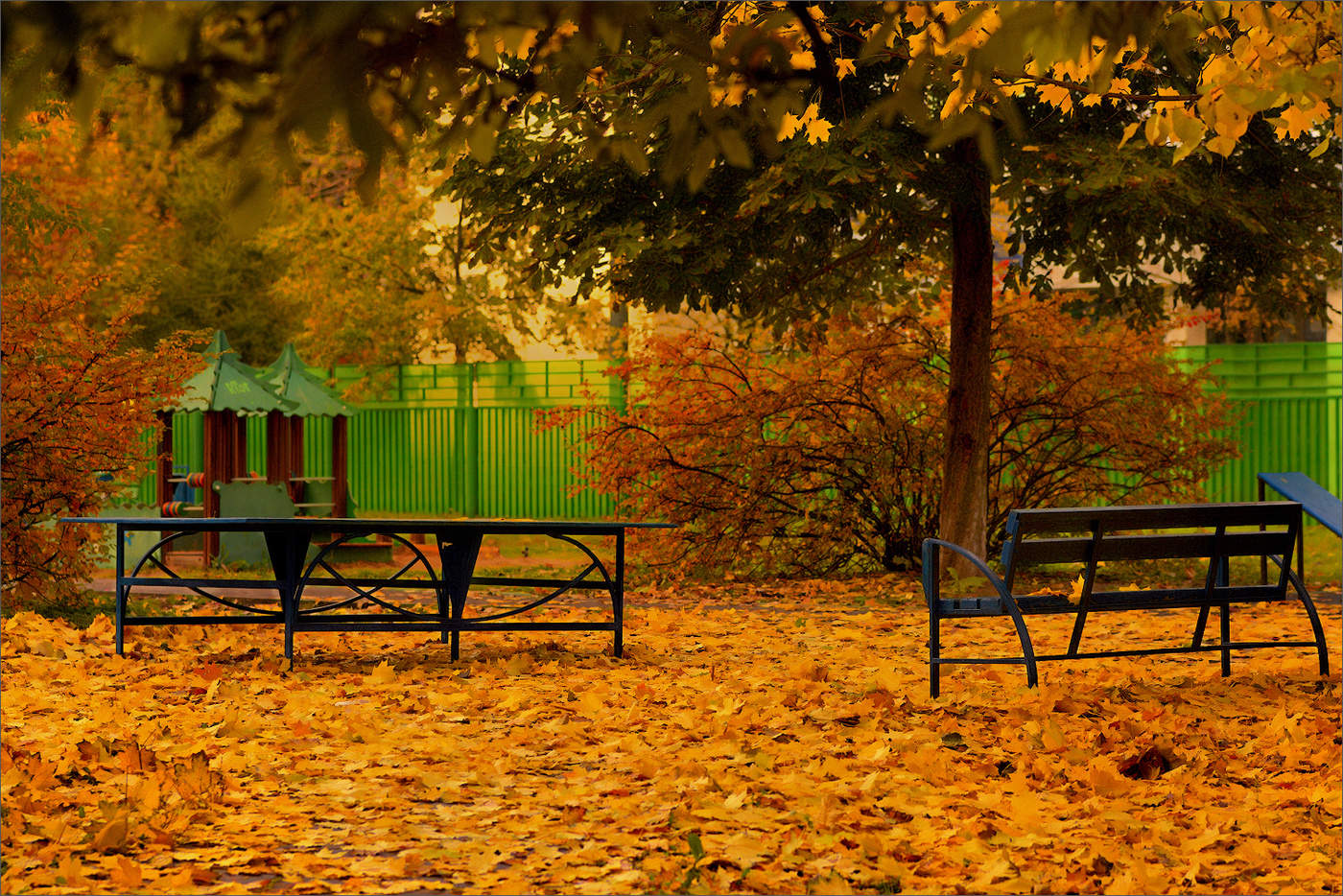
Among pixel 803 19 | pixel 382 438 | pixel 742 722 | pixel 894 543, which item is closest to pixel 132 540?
pixel 894 543

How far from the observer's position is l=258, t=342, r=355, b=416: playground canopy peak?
54.7ft

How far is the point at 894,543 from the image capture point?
13641 mm

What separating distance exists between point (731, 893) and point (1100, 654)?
3.24 meters

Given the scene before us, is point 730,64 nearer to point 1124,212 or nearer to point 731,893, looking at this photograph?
point 731,893

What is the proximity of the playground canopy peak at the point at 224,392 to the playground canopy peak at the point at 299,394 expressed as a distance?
0.39 metres

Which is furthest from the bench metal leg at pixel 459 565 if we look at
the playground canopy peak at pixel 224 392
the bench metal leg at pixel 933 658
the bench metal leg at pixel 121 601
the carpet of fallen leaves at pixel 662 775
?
the playground canopy peak at pixel 224 392

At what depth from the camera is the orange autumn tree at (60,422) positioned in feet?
33.3

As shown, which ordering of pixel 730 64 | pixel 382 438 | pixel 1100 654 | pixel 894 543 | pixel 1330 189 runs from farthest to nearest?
pixel 382 438 → pixel 894 543 → pixel 1330 189 → pixel 1100 654 → pixel 730 64

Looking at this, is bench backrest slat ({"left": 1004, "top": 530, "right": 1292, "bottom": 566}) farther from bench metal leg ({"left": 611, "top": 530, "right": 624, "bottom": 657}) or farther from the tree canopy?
bench metal leg ({"left": 611, "top": 530, "right": 624, "bottom": 657})

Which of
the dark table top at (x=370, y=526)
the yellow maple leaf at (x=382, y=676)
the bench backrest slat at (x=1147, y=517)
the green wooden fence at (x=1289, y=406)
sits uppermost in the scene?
the green wooden fence at (x=1289, y=406)

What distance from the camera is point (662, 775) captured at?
5.31 m

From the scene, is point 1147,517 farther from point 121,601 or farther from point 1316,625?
point 121,601

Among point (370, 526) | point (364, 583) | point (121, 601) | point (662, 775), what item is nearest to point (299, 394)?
point (364, 583)

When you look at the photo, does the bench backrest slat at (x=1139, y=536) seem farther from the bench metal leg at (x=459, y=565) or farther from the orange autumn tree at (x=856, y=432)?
the orange autumn tree at (x=856, y=432)
